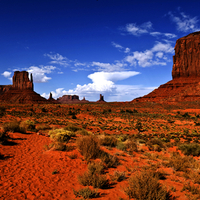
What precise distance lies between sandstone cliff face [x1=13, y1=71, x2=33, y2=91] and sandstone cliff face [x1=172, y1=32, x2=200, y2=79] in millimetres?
116708

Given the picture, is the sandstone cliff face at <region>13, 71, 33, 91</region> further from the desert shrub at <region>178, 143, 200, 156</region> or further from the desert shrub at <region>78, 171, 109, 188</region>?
the desert shrub at <region>78, 171, 109, 188</region>

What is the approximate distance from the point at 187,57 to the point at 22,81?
132999mm

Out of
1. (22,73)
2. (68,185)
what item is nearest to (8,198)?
(68,185)

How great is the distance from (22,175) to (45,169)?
3.14 ft

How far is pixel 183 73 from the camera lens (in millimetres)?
97188

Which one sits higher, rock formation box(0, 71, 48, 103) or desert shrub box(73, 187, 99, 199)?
rock formation box(0, 71, 48, 103)

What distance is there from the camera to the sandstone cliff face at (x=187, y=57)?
9422 cm

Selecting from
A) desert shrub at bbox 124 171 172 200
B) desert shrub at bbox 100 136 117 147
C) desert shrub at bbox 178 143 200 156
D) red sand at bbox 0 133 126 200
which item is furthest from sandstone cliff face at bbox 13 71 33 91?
desert shrub at bbox 124 171 172 200

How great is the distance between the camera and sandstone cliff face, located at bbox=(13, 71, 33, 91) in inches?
4747

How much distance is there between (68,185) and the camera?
5.35 meters

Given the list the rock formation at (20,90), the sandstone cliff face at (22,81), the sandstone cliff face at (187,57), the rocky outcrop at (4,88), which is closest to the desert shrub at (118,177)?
the rock formation at (20,90)

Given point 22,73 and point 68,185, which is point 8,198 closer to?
point 68,185

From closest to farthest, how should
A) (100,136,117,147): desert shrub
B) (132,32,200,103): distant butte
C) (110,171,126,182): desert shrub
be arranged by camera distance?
(110,171,126,182): desert shrub < (100,136,117,147): desert shrub < (132,32,200,103): distant butte

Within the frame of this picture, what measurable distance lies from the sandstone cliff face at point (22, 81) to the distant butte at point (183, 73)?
296ft
